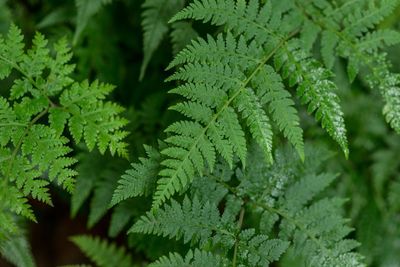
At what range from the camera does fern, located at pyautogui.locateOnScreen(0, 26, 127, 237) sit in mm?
2066

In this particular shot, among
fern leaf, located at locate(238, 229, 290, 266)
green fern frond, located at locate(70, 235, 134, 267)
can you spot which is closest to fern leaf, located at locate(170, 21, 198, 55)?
fern leaf, located at locate(238, 229, 290, 266)

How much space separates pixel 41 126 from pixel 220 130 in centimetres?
77

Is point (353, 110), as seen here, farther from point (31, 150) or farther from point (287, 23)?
point (31, 150)

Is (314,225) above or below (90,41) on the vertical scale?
below

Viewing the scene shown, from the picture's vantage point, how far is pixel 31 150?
2137mm

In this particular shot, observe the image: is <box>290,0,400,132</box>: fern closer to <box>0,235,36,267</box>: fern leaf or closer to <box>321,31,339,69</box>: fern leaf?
<box>321,31,339,69</box>: fern leaf

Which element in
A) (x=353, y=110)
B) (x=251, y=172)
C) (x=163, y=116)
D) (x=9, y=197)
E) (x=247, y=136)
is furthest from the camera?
(x=353, y=110)

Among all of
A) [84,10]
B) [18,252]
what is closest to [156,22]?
[84,10]

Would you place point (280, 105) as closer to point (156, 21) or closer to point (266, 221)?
point (266, 221)

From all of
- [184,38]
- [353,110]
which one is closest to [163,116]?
[184,38]

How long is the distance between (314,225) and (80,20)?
5.52ft

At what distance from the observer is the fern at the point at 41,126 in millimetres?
2066

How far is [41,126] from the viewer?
2188mm

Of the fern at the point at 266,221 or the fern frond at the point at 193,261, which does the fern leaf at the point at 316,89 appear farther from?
the fern frond at the point at 193,261
